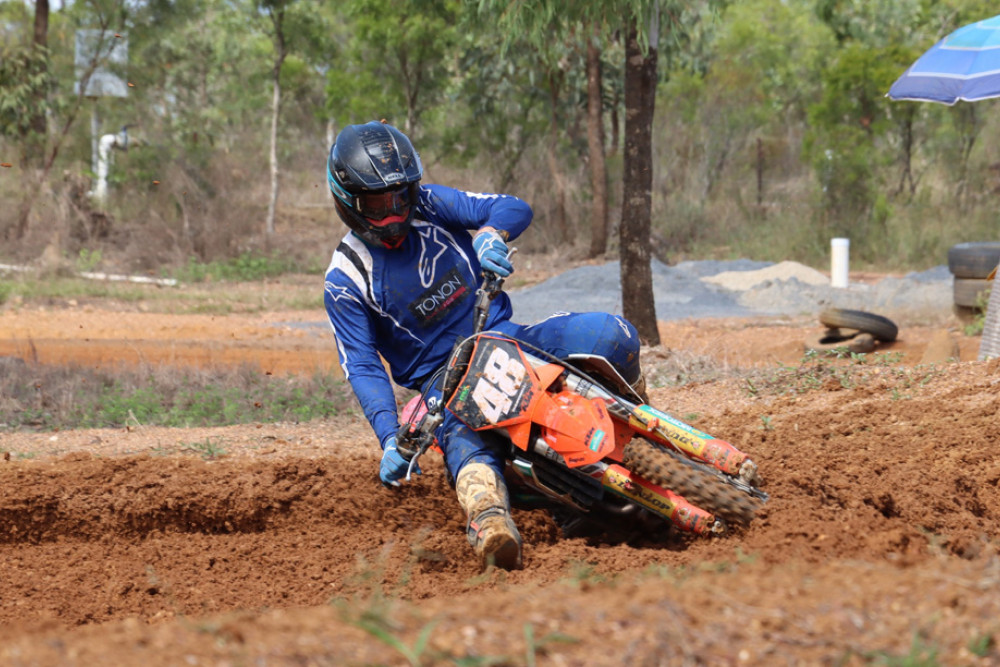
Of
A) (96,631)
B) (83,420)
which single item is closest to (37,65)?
(83,420)

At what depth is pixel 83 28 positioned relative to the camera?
2336 centimetres

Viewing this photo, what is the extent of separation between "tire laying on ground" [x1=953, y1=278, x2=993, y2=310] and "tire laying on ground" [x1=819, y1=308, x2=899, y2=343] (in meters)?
1.40

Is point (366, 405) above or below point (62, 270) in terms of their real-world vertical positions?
above

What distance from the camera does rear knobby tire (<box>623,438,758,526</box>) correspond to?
4.30 m

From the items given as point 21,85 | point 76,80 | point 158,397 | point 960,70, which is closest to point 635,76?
Answer: point 960,70

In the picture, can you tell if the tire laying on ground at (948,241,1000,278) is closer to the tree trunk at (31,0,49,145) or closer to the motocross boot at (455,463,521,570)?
the motocross boot at (455,463,521,570)

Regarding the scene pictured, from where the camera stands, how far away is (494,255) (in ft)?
15.4

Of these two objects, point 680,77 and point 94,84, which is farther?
point 680,77

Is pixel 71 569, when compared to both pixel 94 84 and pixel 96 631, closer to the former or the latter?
pixel 96 631

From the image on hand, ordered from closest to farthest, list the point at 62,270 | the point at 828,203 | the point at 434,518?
the point at 434,518 < the point at 62,270 < the point at 828,203

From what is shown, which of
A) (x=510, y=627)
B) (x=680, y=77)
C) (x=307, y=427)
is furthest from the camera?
(x=680, y=77)

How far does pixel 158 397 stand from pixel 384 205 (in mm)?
4902

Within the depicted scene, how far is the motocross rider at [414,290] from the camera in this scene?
4.75 m

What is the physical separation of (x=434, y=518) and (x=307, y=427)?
9.46ft
